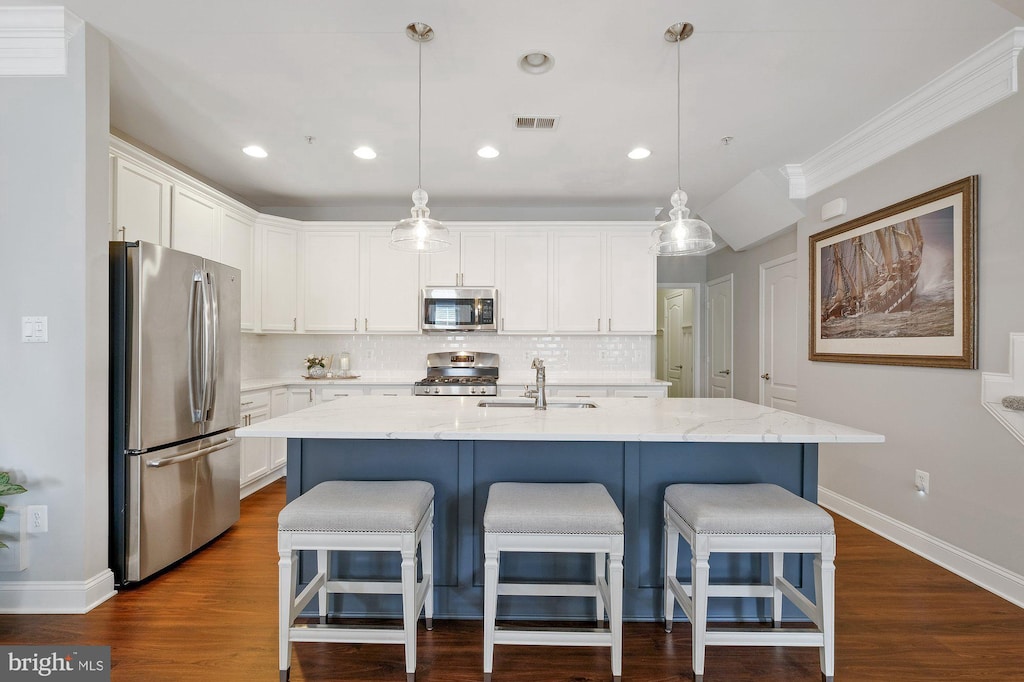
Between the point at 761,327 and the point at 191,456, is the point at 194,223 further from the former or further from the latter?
the point at 761,327

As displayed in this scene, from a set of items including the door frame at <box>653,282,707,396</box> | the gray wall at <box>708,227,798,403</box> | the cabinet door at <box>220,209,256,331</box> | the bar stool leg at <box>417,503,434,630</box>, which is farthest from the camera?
the door frame at <box>653,282,707,396</box>

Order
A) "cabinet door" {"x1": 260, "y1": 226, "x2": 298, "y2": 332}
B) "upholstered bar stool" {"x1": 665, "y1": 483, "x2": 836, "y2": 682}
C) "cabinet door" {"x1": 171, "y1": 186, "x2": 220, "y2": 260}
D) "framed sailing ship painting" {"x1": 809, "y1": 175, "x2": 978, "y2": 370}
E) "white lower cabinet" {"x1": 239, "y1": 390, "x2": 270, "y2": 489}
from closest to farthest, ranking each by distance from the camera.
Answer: "upholstered bar stool" {"x1": 665, "y1": 483, "x2": 836, "y2": 682} → "framed sailing ship painting" {"x1": 809, "y1": 175, "x2": 978, "y2": 370} → "cabinet door" {"x1": 171, "y1": 186, "x2": 220, "y2": 260} → "white lower cabinet" {"x1": 239, "y1": 390, "x2": 270, "y2": 489} → "cabinet door" {"x1": 260, "y1": 226, "x2": 298, "y2": 332}

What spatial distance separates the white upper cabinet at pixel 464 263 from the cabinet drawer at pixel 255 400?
169cm

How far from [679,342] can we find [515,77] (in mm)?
5069

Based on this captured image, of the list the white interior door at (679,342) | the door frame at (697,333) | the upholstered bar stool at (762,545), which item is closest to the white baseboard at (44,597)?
the upholstered bar stool at (762,545)

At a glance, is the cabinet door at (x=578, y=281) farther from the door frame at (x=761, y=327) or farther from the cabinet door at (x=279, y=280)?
the cabinet door at (x=279, y=280)

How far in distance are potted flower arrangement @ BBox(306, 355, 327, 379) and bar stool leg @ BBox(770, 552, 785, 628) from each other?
398 centimetres

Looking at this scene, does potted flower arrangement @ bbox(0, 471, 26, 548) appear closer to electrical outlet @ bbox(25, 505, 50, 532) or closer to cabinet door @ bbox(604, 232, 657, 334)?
electrical outlet @ bbox(25, 505, 50, 532)

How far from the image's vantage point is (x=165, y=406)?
2.54m

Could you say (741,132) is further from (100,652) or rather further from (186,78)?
(100,652)

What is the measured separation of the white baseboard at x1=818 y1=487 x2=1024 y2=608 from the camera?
7.56 ft

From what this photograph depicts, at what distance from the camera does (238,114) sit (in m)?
2.98

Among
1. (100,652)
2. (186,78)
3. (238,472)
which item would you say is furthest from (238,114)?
(100,652)

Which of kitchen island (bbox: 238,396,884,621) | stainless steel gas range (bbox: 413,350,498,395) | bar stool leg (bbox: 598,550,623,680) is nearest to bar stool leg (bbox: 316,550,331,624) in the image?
kitchen island (bbox: 238,396,884,621)
